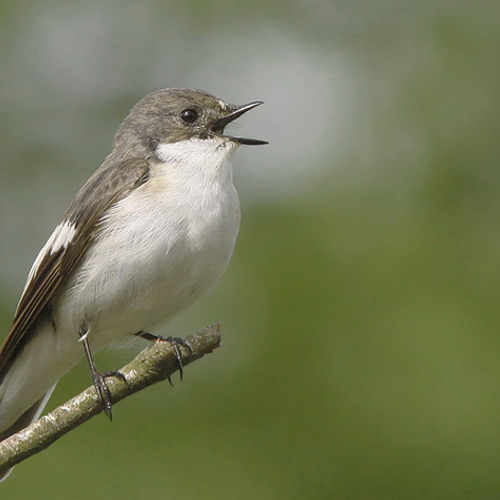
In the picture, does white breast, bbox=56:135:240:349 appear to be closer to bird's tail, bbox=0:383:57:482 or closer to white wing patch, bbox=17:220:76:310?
white wing patch, bbox=17:220:76:310

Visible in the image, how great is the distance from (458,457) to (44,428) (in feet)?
7.68

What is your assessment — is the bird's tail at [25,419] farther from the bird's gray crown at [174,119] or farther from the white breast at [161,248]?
the bird's gray crown at [174,119]

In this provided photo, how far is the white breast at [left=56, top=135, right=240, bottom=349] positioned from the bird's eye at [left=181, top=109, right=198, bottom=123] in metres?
0.36

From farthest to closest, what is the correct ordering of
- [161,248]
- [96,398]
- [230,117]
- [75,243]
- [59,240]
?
[230,117] → [59,240] → [75,243] → [161,248] → [96,398]

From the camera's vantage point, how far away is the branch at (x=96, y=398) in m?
3.23

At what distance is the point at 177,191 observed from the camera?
4.27m

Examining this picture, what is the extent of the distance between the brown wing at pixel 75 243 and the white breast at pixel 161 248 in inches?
2.6

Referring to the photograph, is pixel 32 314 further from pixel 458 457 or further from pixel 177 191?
pixel 458 457

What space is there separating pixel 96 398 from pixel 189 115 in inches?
80.5

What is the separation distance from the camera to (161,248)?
4121mm

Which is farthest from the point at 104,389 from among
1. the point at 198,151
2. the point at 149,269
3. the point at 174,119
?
the point at 174,119

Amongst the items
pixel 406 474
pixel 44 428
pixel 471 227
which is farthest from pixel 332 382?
pixel 44 428

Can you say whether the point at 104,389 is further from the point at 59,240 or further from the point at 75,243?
the point at 59,240

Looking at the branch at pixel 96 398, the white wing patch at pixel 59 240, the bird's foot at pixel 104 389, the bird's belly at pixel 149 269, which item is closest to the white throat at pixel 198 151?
the bird's belly at pixel 149 269
